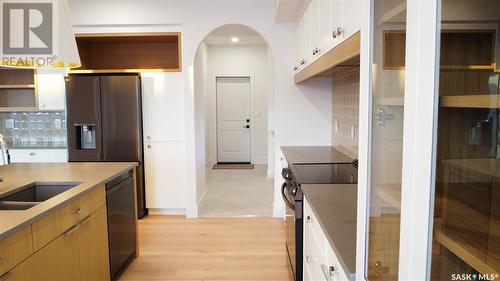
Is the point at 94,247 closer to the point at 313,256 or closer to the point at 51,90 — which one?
the point at 313,256

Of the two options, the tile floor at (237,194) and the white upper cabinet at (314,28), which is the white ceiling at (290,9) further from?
the tile floor at (237,194)

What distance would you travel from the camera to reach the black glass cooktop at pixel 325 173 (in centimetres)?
229

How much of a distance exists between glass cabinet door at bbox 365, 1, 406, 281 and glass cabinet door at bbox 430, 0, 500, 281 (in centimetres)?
10

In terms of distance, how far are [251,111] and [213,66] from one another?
1313 mm

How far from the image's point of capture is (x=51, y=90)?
4.37m

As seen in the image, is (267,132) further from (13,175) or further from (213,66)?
(13,175)

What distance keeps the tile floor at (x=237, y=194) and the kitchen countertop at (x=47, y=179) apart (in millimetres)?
1902

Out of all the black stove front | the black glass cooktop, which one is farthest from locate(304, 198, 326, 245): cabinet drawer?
the black glass cooktop

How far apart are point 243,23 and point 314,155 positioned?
1905 mm

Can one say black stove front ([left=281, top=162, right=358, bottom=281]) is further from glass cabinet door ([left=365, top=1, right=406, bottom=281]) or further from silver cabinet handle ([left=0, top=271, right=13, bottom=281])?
silver cabinet handle ([left=0, top=271, right=13, bottom=281])

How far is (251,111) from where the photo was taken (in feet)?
26.2

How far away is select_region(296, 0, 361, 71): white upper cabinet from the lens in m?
1.62

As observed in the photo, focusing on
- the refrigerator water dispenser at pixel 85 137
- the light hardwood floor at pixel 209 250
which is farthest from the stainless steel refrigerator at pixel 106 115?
the light hardwood floor at pixel 209 250

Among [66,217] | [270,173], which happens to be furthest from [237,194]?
[66,217]
